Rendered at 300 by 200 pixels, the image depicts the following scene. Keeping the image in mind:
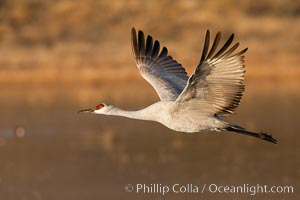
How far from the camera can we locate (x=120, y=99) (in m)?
20.3

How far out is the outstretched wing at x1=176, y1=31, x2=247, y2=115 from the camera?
355 inches

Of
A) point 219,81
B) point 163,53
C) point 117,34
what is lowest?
point 219,81

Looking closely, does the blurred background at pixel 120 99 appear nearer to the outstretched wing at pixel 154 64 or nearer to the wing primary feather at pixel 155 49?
the outstretched wing at pixel 154 64

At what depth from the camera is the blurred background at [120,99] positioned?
1241 centimetres

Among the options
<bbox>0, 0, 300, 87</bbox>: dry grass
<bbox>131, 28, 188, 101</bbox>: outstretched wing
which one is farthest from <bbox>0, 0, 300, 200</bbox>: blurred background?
<bbox>131, 28, 188, 101</bbox>: outstretched wing

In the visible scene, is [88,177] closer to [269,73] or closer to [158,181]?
[158,181]

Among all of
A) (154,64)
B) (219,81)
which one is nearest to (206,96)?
(219,81)

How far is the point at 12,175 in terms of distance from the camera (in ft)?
41.5

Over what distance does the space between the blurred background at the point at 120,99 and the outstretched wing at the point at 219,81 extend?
6.75 feet

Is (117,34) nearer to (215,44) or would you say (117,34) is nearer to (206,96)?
(206,96)

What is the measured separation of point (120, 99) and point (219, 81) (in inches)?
440

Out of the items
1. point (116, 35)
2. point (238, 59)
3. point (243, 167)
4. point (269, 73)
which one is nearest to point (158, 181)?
point (243, 167)

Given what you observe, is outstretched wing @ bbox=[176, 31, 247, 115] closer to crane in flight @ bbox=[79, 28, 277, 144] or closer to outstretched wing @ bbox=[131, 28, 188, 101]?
crane in flight @ bbox=[79, 28, 277, 144]

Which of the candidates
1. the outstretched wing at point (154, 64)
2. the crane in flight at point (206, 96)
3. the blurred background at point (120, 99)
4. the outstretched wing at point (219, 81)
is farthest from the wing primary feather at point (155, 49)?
the outstretched wing at point (219, 81)
